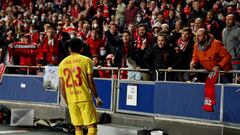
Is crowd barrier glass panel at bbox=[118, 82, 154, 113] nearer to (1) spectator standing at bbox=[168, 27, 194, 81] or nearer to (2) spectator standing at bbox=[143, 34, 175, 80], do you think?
(2) spectator standing at bbox=[143, 34, 175, 80]

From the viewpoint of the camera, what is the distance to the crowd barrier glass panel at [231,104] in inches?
397

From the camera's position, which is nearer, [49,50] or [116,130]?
[116,130]

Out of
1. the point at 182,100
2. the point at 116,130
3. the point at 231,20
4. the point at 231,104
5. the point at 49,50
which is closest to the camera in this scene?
the point at 231,104

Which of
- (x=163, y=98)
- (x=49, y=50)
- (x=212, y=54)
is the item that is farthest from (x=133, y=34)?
(x=212, y=54)

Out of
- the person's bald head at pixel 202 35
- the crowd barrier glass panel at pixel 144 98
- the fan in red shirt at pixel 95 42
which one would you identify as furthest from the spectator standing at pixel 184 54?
the fan in red shirt at pixel 95 42

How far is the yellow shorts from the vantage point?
876 centimetres

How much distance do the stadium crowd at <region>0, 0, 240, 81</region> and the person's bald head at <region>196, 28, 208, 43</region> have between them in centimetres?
5

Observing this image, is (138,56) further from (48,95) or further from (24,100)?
(24,100)

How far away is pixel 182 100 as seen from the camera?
1120cm

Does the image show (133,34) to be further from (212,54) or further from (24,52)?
(212,54)

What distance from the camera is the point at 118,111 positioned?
12.8 metres

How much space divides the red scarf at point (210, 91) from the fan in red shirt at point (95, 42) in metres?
4.77

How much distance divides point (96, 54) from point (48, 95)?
1.92 m

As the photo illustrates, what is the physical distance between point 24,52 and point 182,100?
6.33 meters
